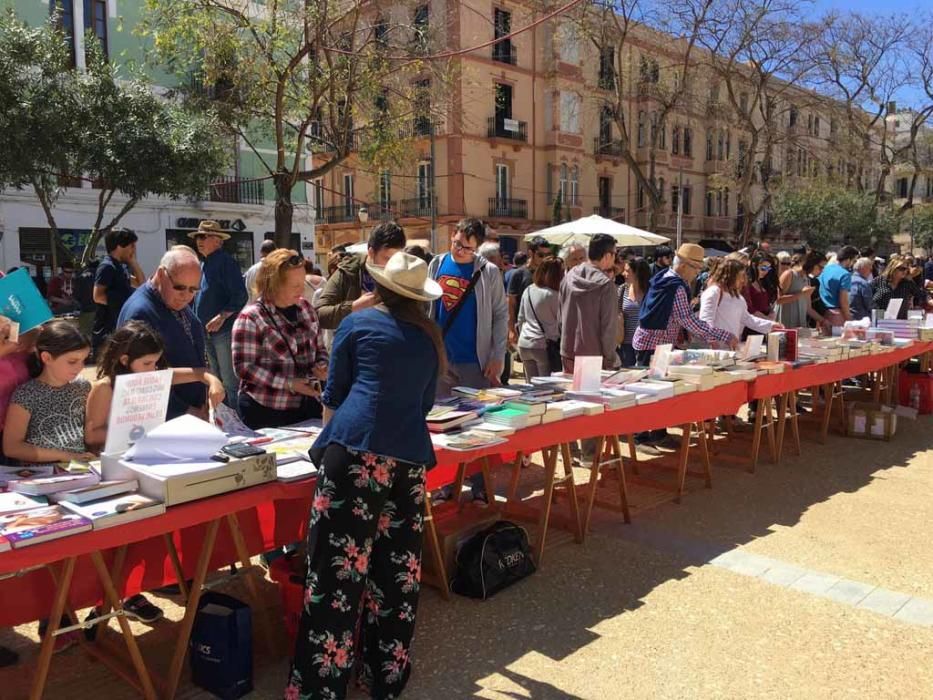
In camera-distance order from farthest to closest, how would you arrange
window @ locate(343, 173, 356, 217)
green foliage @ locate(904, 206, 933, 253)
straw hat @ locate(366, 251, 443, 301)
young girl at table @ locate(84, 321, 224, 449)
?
1. green foliage @ locate(904, 206, 933, 253)
2. window @ locate(343, 173, 356, 217)
3. young girl at table @ locate(84, 321, 224, 449)
4. straw hat @ locate(366, 251, 443, 301)

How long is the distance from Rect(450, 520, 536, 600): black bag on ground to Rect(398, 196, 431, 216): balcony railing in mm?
24960

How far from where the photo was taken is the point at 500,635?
3115mm

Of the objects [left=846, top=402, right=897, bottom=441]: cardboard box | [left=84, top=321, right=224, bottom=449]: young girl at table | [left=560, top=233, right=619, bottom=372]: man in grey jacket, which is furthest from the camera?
[left=846, top=402, right=897, bottom=441]: cardboard box

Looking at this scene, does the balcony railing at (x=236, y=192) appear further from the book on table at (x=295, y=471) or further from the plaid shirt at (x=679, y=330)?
the book on table at (x=295, y=471)

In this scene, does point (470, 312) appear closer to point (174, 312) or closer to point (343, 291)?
point (343, 291)

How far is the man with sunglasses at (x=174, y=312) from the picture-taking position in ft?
11.1

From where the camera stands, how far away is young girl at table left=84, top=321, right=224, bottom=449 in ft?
9.43

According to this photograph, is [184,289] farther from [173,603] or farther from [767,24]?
[767,24]

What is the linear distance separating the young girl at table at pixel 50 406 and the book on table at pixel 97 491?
36 cm

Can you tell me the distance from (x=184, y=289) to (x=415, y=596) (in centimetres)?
171

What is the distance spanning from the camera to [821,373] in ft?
19.4

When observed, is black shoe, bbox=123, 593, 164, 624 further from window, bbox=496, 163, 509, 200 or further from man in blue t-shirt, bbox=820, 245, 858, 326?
window, bbox=496, 163, 509, 200

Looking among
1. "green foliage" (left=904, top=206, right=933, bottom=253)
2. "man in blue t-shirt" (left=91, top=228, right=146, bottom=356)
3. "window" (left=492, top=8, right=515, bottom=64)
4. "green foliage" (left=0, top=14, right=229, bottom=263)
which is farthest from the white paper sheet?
"green foliage" (left=904, top=206, right=933, bottom=253)

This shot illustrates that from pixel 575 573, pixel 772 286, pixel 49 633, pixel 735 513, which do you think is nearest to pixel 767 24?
pixel 772 286
